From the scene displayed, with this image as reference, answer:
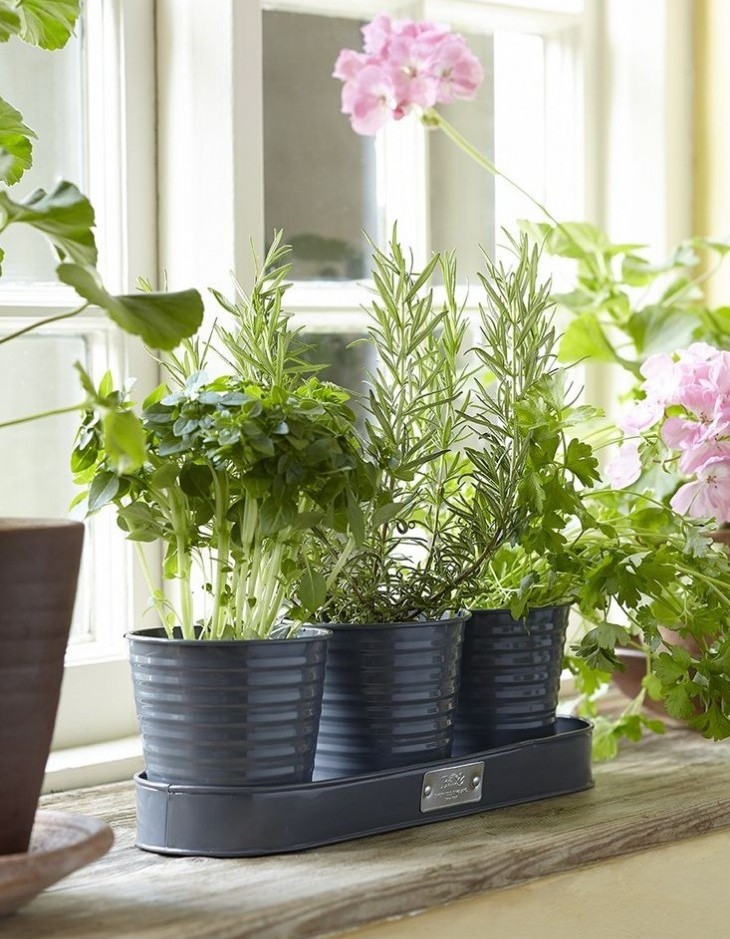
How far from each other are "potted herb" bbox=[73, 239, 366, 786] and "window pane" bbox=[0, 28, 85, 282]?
1.15ft

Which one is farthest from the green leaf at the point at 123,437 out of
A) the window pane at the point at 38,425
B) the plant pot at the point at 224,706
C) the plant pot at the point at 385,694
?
the window pane at the point at 38,425

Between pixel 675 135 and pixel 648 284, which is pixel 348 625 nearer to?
pixel 648 284

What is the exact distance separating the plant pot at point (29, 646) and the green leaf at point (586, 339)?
2.87 feet

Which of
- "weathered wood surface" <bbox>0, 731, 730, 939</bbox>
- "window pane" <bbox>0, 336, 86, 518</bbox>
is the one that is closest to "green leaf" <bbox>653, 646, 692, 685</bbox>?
"weathered wood surface" <bbox>0, 731, 730, 939</bbox>

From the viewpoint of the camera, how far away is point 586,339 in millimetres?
1580

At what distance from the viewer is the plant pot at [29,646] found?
81 centimetres

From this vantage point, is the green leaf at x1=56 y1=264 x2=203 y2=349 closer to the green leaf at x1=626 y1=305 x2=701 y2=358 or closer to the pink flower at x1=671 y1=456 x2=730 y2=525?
the pink flower at x1=671 y1=456 x2=730 y2=525

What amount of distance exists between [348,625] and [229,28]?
0.60 metres

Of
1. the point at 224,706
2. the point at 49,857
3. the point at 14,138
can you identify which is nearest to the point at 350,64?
the point at 14,138

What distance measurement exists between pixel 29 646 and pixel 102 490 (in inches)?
6.5

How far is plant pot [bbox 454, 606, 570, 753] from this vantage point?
1145mm

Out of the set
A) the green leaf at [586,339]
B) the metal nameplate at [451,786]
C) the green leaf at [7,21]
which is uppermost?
the green leaf at [7,21]

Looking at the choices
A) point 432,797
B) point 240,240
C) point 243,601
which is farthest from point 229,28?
point 432,797

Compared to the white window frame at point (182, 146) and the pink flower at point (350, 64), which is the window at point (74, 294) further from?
the pink flower at point (350, 64)
